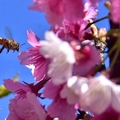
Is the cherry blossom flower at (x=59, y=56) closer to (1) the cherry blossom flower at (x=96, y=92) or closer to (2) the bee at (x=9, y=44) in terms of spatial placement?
(1) the cherry blossom flower at (x=96, y=92)

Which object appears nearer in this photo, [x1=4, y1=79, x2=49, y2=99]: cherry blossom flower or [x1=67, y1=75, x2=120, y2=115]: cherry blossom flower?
[x1=67, y1=75, x2=120, y2=115]: cherry blossom flower

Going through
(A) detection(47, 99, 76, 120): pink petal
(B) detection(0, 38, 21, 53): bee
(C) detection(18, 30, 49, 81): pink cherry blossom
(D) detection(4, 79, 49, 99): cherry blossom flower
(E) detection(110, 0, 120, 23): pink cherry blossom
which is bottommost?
(B) detection(0, 38, 21, 53): bee

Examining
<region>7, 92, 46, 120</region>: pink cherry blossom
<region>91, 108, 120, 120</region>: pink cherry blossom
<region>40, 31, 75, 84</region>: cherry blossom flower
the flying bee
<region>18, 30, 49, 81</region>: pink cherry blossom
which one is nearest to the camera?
<region>40, 31, 75, 84</region>: cherry blossom flower

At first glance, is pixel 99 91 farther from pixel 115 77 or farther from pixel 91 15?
pixel 91 15

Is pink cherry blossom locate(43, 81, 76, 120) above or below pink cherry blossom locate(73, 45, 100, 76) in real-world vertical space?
below

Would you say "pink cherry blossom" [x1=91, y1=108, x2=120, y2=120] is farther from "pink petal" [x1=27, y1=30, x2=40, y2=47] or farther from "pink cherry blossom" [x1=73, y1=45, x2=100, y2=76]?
"pink petal" [x1=27, y1=30, x2=40, y2=47]

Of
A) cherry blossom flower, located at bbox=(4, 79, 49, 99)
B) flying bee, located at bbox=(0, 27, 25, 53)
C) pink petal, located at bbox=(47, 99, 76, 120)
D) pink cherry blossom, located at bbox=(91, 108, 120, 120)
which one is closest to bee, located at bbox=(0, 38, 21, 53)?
flying bee, located at bbox=(0, 27, 25, 53)

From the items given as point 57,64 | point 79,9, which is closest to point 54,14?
point 79,9

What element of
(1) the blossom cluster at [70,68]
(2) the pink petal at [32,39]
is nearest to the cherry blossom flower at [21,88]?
(1) the blossom cluster at [70,68]

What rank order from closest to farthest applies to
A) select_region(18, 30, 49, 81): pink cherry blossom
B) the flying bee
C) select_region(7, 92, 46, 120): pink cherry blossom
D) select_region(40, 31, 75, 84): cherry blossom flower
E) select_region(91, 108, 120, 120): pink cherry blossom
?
select_region(40, 31, 75, 84): cherry blossom flower → select_region(91, 108, 120, 120): pink cherry blossom → select_region(7, 92, 46, 120): pink cherry blossom → select_region(18, 30, 49, 81): pink cherry blossom → the flying bee
